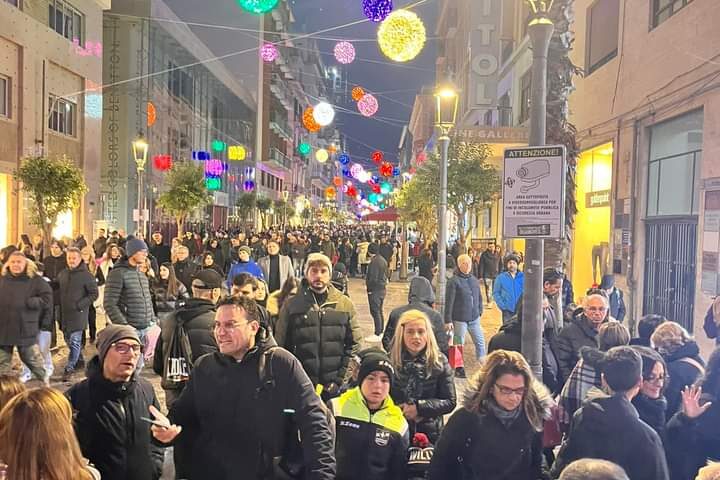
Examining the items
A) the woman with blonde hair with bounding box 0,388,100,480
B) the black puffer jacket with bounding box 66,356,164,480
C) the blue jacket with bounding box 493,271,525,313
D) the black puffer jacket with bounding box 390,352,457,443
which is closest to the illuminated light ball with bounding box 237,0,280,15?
the blue jacket with bounding box 493,271,525,313

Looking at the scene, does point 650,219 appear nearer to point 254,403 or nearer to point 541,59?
point 541,59

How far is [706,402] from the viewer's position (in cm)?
445

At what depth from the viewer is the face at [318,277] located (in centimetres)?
601

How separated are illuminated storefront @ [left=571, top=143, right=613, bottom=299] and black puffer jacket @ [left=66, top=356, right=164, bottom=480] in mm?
12979

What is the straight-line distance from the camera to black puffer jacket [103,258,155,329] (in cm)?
802

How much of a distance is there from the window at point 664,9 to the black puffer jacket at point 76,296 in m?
10.1

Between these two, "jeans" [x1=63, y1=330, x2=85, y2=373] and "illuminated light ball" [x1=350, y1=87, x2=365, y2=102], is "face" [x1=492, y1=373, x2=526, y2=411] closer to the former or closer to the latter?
"jeans" [x1=63, y1=330, x2=85, y2=373]

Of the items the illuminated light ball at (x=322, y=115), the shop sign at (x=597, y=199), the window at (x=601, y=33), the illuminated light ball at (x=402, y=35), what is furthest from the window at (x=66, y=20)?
the shop sign at (x=597, y=199)

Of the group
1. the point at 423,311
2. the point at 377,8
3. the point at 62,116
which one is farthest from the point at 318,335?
the point at 62,116

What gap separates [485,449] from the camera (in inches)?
139

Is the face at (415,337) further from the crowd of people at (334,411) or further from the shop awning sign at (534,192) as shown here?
the shop awning sign at (534,192)

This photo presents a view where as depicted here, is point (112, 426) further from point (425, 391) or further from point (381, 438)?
point (425, 391)

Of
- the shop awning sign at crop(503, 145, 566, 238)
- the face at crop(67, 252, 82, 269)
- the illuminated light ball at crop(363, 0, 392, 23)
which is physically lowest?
the face at crop(67, 252, 82, 269)

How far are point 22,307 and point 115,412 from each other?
4.92 metres
